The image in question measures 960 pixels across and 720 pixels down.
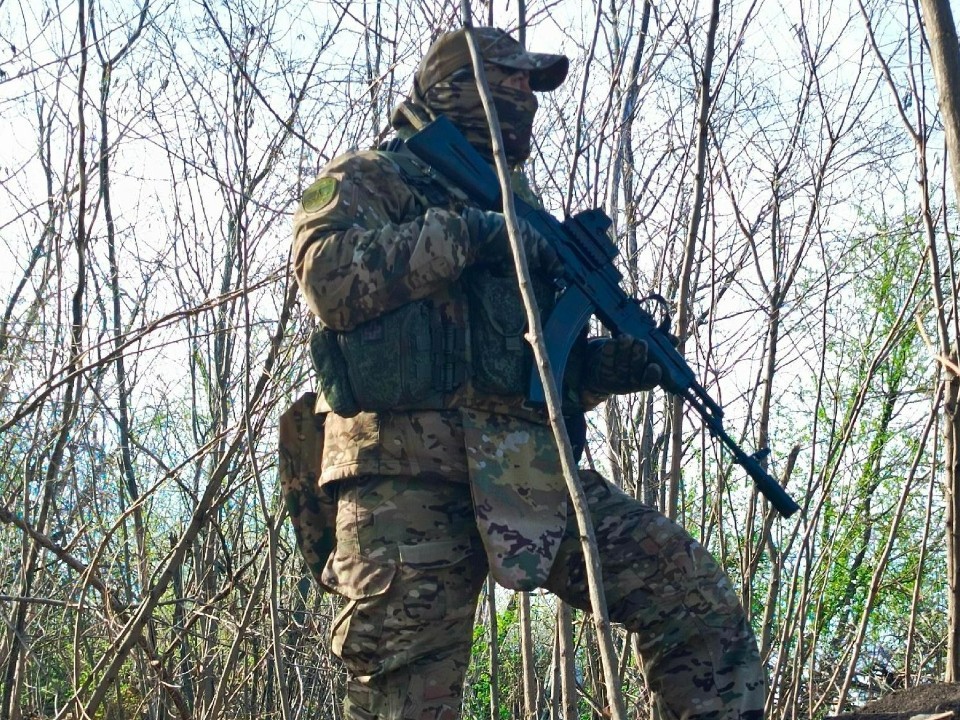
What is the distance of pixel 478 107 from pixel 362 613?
1.17 metres

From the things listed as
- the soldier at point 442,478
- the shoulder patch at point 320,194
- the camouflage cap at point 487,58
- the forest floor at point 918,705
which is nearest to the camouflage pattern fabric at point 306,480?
the soldier at point 442,478

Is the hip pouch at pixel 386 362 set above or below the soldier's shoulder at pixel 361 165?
below

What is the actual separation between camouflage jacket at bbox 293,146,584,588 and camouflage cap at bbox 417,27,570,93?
0.29m

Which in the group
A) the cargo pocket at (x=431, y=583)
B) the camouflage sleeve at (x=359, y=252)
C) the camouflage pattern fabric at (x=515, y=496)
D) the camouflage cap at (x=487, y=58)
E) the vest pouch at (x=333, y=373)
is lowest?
the cargo pocket at (x=431, y=583)

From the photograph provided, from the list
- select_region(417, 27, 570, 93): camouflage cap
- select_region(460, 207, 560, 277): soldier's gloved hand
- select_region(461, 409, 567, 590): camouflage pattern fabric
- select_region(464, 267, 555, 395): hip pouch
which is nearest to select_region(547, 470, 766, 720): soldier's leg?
select_region(461, 409, 567, 590): camouflage pattern fabric

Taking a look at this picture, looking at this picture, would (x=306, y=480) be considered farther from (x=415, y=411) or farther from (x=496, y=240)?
(x=496, y=240)

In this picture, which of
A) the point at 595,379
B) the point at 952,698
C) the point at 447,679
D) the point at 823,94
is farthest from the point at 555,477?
the point at 823,94

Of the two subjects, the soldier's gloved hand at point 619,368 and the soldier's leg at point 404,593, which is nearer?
the soldier's leg at point 404,593

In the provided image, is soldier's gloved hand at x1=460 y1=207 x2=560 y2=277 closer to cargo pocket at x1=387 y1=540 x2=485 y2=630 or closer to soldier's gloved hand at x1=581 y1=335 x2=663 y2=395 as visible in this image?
soldier's gloved hand at x1=581 y1=335 x2=663 y2=395

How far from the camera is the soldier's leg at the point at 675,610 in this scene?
7.95 feet

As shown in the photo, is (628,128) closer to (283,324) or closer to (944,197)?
(944,197)

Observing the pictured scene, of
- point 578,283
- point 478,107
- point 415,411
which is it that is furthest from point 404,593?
point 478,107

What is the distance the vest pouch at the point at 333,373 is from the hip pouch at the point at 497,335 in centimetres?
27

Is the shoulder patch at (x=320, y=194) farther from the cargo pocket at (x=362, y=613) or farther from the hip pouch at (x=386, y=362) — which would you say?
the cargo pocket at (x=362, y=613)
